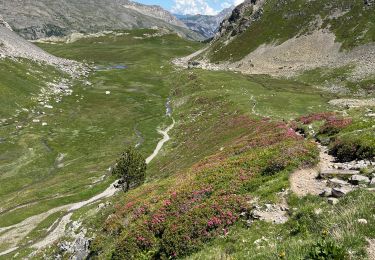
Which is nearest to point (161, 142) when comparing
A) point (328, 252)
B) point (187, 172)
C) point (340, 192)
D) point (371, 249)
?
point (187, 172)

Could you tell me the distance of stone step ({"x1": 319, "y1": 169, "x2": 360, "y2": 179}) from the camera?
23350mm

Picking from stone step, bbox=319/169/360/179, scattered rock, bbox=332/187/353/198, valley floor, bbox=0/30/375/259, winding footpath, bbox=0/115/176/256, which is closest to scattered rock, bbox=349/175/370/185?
valley floor, bbox=0/30/375/259

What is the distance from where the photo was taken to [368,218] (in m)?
14.2

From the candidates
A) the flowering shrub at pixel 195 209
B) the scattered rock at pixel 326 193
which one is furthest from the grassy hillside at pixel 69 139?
the scattered rock at pixel 326 193

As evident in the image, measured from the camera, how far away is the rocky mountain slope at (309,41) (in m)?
137

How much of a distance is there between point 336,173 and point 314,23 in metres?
159

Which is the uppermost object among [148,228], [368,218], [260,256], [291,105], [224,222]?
[368,218]

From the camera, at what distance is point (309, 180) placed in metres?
25.1

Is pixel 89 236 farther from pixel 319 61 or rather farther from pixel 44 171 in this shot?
pixel 319 61

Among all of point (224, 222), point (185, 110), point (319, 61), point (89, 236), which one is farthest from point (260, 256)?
point (319, 61)

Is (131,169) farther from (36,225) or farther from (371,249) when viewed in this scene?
(371,249)

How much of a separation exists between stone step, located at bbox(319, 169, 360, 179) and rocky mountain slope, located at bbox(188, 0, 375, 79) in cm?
10030

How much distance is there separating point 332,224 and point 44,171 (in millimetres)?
86240

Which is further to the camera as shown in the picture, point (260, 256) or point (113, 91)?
point (113, 91)
